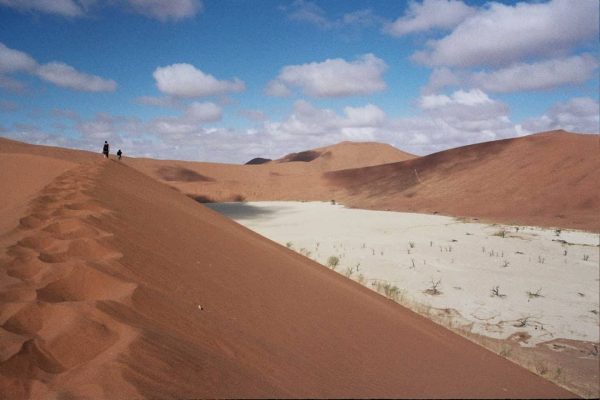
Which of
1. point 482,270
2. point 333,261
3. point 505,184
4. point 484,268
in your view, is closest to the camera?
point 482,270

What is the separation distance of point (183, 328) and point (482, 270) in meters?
9.22

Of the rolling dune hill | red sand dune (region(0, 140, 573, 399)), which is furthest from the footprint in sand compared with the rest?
the rolling dune hill

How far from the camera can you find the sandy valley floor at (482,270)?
23.1ft

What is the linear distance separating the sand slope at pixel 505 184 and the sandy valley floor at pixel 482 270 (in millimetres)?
5164

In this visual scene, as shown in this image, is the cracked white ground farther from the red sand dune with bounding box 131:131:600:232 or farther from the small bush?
the red sand dune with bounding box 131:131:600:232

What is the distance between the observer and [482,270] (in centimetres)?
1006

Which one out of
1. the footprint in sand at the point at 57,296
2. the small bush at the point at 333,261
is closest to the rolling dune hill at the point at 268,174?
the small bush at the point at 333,261

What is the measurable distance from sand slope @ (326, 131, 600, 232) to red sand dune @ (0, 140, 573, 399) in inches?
639

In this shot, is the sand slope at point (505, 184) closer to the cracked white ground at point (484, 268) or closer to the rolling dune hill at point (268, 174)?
the cracked white ground at point (484, 268)

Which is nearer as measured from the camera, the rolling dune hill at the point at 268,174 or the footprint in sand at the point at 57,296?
the footprint in sand at the point at 57,296

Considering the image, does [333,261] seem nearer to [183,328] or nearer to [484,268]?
[484,268]

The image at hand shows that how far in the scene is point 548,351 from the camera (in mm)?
5871

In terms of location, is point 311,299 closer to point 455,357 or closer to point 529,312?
point 455,357

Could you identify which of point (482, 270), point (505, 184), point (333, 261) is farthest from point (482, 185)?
point (333, 261)
